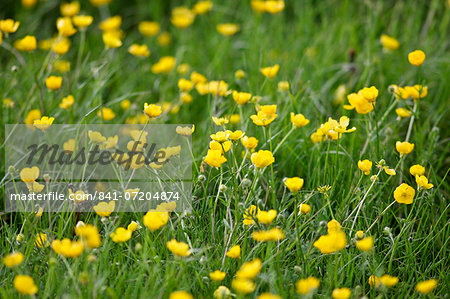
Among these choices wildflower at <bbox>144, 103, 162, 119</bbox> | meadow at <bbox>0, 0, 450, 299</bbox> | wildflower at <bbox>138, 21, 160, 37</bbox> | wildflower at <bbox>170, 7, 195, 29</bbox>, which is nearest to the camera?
meadow at <bbox>0, 0, 450, 299</bbox>

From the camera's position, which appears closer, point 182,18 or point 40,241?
point 40,241

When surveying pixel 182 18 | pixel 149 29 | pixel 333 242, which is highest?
pixel 333 242

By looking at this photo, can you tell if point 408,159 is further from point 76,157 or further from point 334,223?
point 76,157

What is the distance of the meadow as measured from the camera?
1366 millimetres

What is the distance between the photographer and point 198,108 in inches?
100

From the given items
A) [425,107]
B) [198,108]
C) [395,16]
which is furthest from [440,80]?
[198,108]

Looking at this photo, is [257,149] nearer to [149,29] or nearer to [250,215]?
[250,215]

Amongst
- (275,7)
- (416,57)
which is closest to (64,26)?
(275,7)

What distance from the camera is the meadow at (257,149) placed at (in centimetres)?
137

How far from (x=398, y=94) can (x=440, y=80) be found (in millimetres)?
829

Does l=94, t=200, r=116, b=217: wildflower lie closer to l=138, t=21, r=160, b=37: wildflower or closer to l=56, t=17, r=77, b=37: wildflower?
l=56, t=17, r=77, b=37: wildflower

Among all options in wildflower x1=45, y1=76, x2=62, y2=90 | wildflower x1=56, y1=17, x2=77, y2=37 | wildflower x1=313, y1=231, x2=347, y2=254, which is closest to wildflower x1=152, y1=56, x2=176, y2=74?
wildflower x1=56, y1=17, x2=77, y2=37

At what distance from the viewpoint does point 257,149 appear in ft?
6.21

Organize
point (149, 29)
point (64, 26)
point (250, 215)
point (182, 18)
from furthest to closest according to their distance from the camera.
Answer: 1. point (149, 29)
2. point (182, 18)
3. point (64, 26)
4. point (250, 215)
